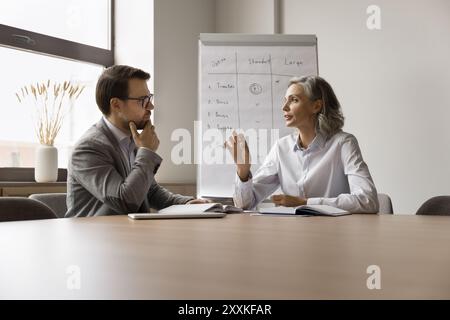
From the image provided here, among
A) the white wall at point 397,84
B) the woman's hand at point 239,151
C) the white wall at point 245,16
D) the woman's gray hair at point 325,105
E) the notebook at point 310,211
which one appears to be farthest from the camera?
the white wall at point 245,16

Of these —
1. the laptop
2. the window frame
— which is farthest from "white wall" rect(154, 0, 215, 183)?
the laptop

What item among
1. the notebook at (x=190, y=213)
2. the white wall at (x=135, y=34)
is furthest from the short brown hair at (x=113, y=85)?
the white wall at (x=135, y=34)

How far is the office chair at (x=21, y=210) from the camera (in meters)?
1.61

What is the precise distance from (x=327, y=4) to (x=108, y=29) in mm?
1570

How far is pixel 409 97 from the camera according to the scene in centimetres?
345

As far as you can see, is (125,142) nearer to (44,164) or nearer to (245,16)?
(44,164)

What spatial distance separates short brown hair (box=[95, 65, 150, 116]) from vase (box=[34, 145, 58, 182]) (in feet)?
3.07

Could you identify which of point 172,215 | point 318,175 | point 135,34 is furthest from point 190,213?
point 135,34

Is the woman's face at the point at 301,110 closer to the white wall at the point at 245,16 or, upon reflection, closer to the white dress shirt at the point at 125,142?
the white dress shirt at the point at 125,142

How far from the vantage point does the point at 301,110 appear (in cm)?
258

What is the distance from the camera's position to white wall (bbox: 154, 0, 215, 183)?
3775mm

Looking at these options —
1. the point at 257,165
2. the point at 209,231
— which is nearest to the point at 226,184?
the point at 257,165

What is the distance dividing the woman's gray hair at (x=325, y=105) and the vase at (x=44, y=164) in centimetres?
144

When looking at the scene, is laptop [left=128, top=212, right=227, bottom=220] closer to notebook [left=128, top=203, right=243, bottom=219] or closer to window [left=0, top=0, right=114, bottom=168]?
notebook [left=128, top=203, right=243, bottom=219]
